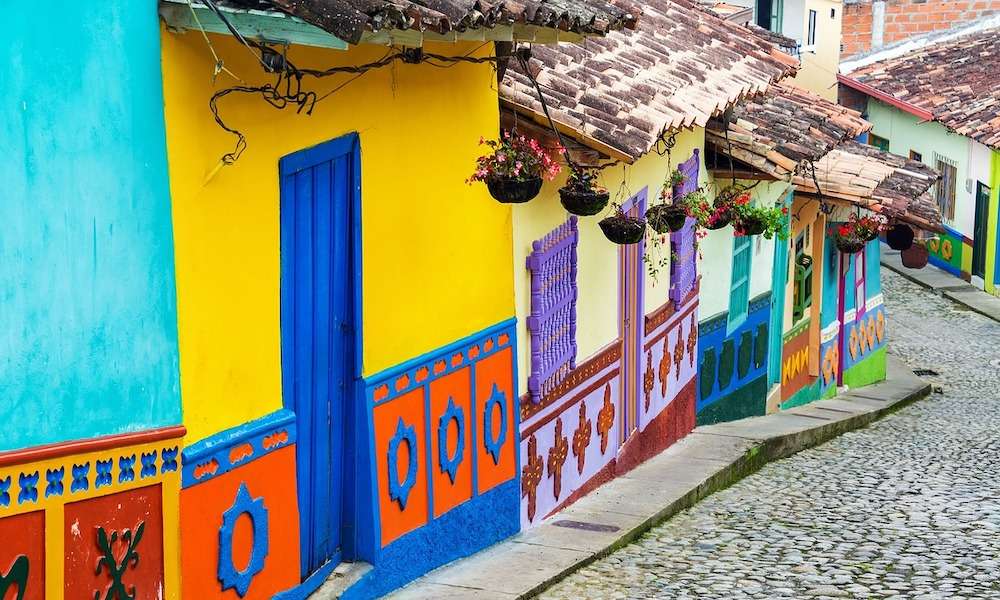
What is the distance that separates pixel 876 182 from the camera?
18.0 meters

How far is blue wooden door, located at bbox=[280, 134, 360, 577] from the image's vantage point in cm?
666

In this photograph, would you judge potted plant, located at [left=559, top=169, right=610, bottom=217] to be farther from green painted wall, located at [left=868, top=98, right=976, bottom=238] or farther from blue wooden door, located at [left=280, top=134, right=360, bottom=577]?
green painted wall, located at [left=868, top=98, right=976, bottom=238]

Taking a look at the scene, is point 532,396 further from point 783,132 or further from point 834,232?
point 834,232

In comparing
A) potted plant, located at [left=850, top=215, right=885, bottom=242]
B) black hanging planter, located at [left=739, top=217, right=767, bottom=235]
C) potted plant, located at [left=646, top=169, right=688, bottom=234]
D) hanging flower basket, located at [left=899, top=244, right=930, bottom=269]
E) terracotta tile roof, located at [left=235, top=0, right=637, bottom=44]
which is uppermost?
terracotta tile roof, located at [left=235, top=0, right=637, bottom=44]

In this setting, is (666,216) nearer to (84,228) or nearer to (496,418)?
(496,418)

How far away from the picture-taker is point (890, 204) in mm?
18875

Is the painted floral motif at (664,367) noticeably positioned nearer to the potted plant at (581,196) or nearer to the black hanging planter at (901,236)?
the potted plant at (581,196)

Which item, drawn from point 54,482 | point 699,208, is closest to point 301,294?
point 54,482

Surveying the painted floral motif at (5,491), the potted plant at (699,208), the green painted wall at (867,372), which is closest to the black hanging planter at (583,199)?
the potted plant at (699,208)

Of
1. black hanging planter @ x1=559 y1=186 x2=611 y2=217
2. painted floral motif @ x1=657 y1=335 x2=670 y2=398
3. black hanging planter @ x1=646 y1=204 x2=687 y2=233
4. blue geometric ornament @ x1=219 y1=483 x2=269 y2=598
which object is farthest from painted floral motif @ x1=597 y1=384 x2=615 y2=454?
blue geometric ornament @ x1=219 y1=483 x2=269 y2=598

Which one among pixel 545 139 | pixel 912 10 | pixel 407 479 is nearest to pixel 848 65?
pixel 912 10

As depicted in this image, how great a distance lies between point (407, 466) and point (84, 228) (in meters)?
2.98

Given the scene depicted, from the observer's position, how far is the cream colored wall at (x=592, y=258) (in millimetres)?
9359

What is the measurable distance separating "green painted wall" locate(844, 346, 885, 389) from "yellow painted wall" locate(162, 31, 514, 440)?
1280 centimetres
